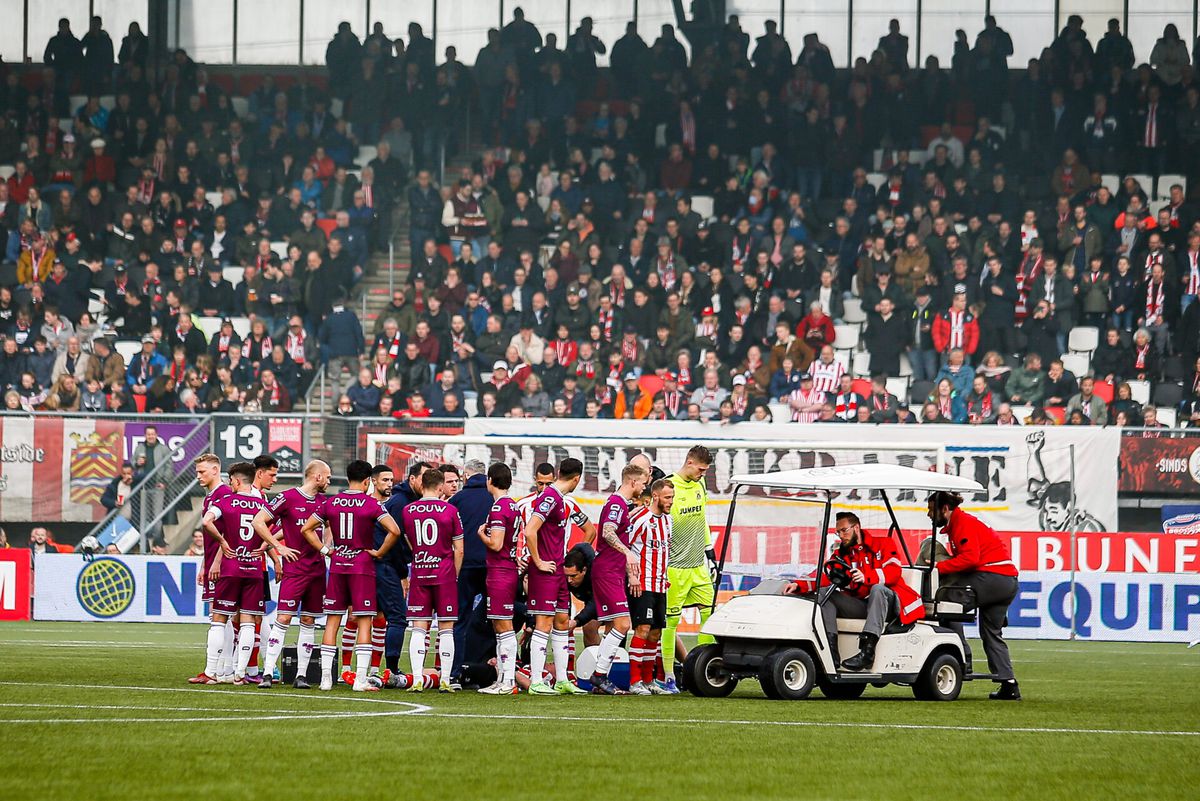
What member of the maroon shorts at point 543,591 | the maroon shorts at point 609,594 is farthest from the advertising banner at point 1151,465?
the maroon shorts at point 543,591

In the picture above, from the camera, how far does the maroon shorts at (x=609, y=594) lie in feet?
47.2

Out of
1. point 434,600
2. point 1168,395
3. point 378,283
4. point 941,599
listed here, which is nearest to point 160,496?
point 378,283

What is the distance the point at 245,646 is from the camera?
47.7 ft

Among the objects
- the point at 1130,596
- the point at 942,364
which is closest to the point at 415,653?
the point at 1130,596

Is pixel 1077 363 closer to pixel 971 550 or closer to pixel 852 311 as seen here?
pixel 852 311

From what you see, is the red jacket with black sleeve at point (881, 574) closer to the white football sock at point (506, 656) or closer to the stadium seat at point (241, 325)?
Result: the white football sock at point (506, 656)

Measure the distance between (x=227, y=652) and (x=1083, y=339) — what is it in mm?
18548

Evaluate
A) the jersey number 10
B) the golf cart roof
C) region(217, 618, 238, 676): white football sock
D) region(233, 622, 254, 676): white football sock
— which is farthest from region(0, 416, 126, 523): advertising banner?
the golf cart roof

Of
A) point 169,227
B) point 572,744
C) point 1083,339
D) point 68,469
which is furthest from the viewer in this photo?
point 169,227

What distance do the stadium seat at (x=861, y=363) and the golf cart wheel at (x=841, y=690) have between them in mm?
14999

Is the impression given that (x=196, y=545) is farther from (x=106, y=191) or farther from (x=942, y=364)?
(x=942, y=364)

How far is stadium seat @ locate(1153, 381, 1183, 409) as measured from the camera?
90.6ft

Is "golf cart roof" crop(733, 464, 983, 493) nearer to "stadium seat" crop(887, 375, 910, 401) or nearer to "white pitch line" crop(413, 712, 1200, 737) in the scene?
"white pitch line" crop(413, 712, 1200, 737)

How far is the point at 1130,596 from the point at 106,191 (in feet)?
63.6
